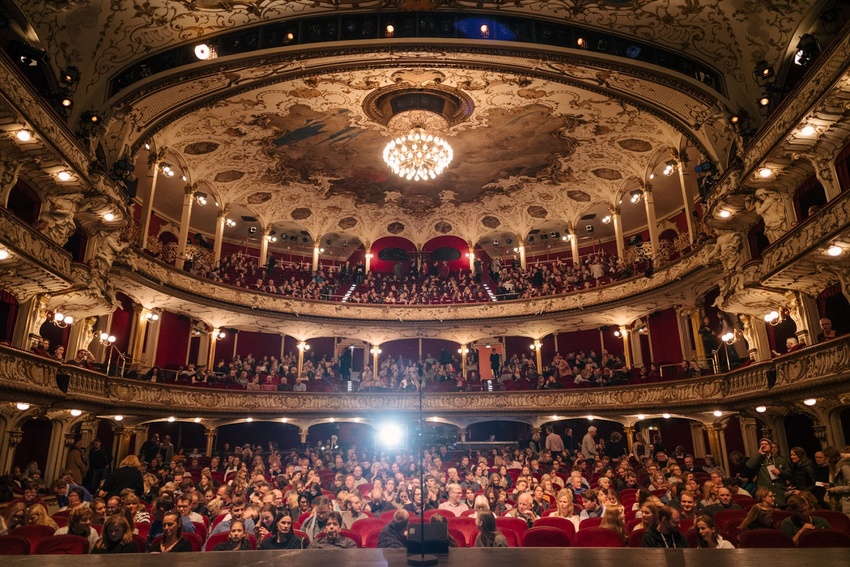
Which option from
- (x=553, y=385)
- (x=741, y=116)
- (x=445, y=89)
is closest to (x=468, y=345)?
(x=553, y=385)

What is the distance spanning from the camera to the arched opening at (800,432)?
13.6 m

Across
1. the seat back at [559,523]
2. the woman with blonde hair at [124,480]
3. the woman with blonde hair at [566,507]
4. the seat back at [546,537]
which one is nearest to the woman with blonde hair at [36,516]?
the woman with blonde hair at [124,480]

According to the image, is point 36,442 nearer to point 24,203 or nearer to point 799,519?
point 24,203

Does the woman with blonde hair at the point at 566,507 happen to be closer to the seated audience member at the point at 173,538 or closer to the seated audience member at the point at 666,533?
the seated audience member at the point at 666,533

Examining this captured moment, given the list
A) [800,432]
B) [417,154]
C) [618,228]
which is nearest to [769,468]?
[800,432]

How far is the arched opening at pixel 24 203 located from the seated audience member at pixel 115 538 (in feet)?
32.6

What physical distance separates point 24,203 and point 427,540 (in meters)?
13.3

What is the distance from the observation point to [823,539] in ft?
14.9

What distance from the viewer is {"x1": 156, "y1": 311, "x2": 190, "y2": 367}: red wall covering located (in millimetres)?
21194

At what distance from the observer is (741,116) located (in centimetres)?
1262

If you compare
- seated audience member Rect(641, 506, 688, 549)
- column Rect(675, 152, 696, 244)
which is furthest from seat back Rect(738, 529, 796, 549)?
column Rect(675, 152, 696, 244)

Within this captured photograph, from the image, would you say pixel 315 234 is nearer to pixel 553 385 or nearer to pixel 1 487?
pixel 553 385

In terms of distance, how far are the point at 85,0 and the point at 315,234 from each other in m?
15.0

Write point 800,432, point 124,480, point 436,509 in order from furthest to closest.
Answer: point 800,432, point 124,480, point 436,509
